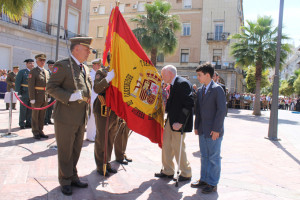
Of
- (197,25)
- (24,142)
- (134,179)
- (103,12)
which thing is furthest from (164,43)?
(103,12)

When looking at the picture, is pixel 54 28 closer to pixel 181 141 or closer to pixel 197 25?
pixel 197 25

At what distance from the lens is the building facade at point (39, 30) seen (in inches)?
767

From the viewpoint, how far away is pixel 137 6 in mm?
38281

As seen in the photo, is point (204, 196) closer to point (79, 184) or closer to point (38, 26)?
point (79, 184)

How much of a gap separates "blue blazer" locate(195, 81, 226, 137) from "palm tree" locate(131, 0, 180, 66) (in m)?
18.8

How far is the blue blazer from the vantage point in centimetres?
378

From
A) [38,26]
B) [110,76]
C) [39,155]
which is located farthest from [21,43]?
[110,76]

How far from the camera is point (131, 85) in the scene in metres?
4.30

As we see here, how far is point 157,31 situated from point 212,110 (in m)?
19.8

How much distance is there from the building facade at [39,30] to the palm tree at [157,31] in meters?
6.50

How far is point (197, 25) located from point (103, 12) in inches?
594

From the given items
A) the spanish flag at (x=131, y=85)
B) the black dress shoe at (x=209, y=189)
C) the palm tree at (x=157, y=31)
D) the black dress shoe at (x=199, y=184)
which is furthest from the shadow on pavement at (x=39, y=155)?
the palm tree at (x=157, y=31)

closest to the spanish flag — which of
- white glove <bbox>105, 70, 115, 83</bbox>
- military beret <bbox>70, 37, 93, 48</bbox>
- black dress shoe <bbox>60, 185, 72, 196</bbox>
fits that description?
white glove <bbox>105, 70, 115, 83</bbox>

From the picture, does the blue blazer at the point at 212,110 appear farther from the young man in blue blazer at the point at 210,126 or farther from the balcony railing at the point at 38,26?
the balcony railing at the point at 38,26
